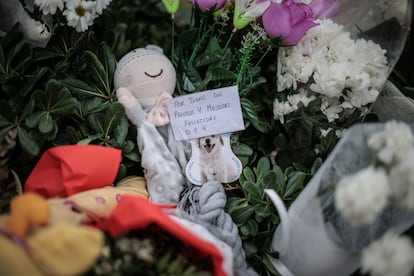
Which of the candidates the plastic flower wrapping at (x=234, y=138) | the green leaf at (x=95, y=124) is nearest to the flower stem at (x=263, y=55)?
the plastic flower wrapping at (x=234, y=138)

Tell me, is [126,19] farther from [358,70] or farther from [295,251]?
[295,251]

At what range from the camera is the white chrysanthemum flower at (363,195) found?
67 centimetres

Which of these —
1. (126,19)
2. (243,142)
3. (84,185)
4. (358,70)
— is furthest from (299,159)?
(126,19)

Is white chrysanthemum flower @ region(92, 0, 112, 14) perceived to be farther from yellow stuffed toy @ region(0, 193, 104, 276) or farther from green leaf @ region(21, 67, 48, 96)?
yellow stuffed toy @ region(0, 193, 104, 276)

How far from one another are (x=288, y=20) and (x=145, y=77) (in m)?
0.37

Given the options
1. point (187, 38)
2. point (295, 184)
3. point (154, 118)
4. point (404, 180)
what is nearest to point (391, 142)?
point (404, 180)

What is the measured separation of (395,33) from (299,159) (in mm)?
399

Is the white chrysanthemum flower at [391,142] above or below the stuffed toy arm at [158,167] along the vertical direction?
above

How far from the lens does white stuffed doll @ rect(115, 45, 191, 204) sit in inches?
37.4

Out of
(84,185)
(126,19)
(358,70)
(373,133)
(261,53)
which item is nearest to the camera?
(373,133)

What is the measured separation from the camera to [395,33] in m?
1.05

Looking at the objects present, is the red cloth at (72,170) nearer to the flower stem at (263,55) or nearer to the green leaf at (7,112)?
the green leaf at (7,112)

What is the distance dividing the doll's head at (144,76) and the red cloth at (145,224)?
0.31 metres

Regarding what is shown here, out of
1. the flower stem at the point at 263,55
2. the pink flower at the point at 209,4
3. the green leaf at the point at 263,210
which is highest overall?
the pink flower at the point at 209,4
